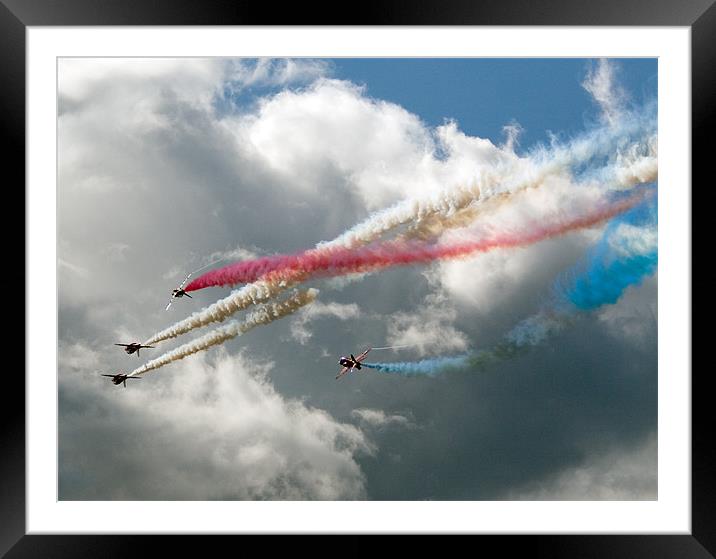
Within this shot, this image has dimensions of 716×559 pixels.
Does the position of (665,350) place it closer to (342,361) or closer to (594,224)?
(594,224)

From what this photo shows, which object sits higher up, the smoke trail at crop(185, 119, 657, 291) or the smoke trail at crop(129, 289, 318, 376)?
the smoke trail at crop(185, 119, 657, 291)

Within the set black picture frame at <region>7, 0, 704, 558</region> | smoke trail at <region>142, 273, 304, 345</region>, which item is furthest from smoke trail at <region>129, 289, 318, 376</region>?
black picture frame at <region>7, 0, 704, 558</region>

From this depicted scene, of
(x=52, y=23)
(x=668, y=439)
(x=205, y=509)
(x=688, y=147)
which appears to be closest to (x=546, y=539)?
(x=668, y=439)

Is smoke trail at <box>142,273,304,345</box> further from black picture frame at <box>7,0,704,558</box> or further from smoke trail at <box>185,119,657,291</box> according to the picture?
black picture frame at <box>7,0,704,558</box>

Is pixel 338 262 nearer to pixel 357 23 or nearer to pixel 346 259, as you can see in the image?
pixel 346 259

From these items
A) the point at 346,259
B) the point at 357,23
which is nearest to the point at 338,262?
the point at 346,259
